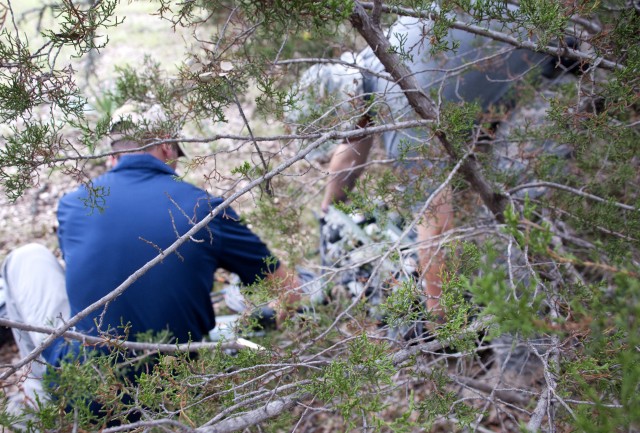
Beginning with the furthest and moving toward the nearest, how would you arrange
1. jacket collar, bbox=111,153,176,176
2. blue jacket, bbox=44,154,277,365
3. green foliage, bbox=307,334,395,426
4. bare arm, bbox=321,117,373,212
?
1. bare arm, bbox=321,117,373,212
2. jacket collar, bbox=111,153,176,176
3. blue jacket, bbox=44,154,277,365
4. green foliage, bbox=307,334,395,426

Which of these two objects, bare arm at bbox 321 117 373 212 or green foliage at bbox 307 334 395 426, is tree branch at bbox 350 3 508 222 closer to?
green foliage at bbox 307 334 395 426

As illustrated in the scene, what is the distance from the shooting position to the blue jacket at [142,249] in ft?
6.87

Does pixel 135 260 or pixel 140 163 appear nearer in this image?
pixel 135 260

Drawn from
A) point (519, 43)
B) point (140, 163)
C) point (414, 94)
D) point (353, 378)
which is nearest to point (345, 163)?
point (140, 163)

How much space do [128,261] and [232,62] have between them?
1016 mm

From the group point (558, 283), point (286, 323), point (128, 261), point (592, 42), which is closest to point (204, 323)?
point (128, 261)

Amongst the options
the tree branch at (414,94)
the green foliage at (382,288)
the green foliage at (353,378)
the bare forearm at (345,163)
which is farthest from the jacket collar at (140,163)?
the green foliage at (353,378)

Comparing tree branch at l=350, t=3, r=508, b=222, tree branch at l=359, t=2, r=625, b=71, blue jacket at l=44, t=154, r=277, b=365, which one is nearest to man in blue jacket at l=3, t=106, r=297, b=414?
blue jacket at l=44, t=154, r=277, b=365

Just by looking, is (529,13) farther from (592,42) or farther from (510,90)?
(510,90)

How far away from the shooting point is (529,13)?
1.40m

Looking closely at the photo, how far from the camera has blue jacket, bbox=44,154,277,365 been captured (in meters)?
2.09

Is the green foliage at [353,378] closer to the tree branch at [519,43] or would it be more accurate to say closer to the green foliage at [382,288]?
the green foliage at [382,288]

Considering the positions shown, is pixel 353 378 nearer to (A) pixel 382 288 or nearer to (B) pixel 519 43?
(A) pixel 382 288

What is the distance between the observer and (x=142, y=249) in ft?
6.86
